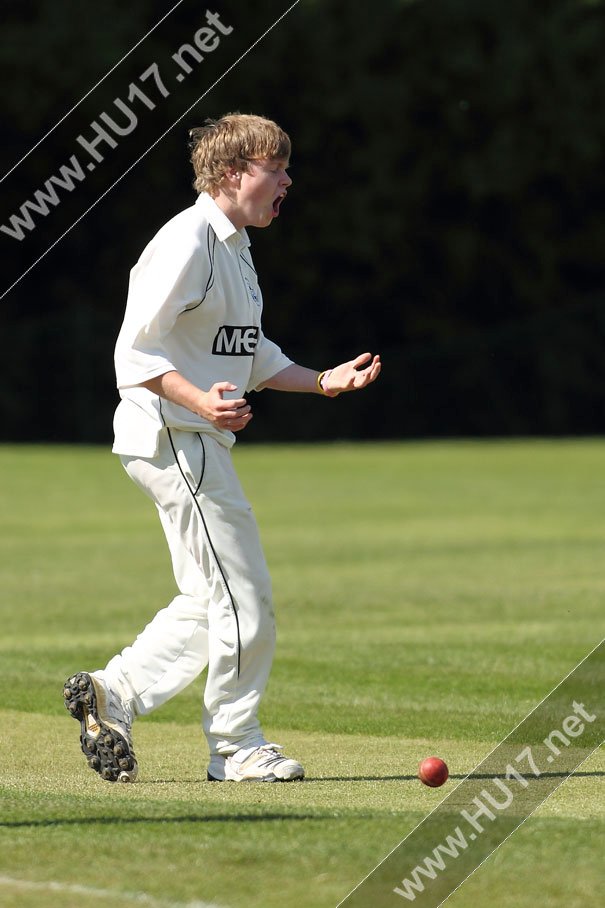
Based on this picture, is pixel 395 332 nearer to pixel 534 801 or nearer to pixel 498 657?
pixel 498 657

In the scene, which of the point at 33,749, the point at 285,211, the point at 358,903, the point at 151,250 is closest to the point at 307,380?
the point at 151,250

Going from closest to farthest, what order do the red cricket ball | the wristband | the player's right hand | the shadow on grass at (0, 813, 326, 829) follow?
the shadow on grass at (0, 813, 326, 829) < the player's right hand < the red cricket ball < the wristband

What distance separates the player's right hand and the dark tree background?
29100 millimetres

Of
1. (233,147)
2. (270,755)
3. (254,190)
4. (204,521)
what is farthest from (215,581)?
(233,147)

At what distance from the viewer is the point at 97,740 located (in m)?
6.43

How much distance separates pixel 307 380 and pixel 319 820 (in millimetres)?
2134

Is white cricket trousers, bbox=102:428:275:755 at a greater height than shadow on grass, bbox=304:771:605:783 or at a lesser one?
greater

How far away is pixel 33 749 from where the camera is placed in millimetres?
7199

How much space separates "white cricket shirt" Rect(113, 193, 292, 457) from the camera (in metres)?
6.30

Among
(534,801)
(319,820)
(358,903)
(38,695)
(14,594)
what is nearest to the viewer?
(358,903)

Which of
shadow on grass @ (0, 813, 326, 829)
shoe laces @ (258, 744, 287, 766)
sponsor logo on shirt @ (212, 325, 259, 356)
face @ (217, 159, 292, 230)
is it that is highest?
face @ (217, 159, 292, 230)
